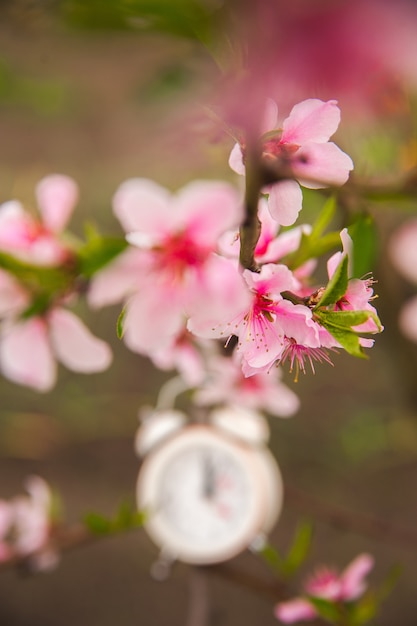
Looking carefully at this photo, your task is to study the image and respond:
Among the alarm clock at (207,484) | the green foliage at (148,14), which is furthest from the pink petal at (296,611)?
the green foliage at (148,14)

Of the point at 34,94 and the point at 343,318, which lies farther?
the point at 34,94

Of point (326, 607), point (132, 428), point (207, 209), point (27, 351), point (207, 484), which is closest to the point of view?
point (207, 209)

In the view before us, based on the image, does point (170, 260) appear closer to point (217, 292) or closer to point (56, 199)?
point (217, 292)

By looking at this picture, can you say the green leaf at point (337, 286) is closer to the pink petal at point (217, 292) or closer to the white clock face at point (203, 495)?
the pink petal at point (217, 292)

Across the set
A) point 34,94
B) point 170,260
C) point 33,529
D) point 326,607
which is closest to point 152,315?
point 170,260

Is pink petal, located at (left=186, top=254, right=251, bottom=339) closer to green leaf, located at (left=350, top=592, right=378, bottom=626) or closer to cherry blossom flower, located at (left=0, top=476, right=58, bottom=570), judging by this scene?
green leaf, located at (left=350, top=592, right=378, bottom=626)

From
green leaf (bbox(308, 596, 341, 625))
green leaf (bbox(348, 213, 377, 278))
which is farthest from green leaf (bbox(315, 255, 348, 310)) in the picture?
green leaf (bbox(308, 596, 341, 625))

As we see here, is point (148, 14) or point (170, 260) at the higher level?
point (148, 14)

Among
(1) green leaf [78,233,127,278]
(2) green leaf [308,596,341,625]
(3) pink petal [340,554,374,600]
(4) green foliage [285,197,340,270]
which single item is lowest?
(3) pink petal [340,554,374,600]

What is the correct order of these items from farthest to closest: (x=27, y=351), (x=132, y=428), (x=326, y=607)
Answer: (x=132, y=428) < (x=326, y=607) < (x=27, y=351)
